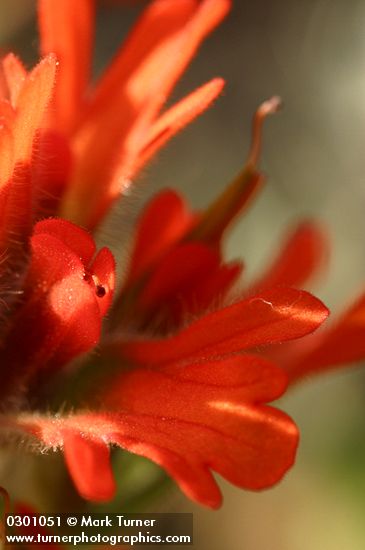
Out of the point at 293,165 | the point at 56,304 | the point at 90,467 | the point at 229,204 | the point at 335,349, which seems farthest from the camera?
the point at 293,165

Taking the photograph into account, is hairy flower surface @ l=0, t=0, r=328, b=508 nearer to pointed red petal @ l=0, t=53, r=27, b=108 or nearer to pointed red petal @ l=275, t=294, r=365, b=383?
pointed red petal @ l=0, t=53, r=27, b=108

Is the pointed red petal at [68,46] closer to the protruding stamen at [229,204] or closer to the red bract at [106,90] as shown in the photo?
the red bract at [106,90]

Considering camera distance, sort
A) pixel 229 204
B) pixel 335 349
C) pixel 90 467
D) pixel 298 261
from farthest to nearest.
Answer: pixel 298 261
pixel 335 349
pixel 229 204
pixel 90 467

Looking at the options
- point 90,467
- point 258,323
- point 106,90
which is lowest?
point 90,467

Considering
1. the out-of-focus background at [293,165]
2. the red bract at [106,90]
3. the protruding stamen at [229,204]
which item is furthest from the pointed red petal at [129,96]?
the out-of-focus background at [293,165]

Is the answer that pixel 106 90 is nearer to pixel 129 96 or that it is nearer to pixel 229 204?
pixel 129 96

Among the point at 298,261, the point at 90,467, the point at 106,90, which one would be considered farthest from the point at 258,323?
the point at 298,261

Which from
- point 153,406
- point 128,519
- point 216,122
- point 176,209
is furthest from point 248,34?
point 153,406

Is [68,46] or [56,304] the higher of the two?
[68,46]
